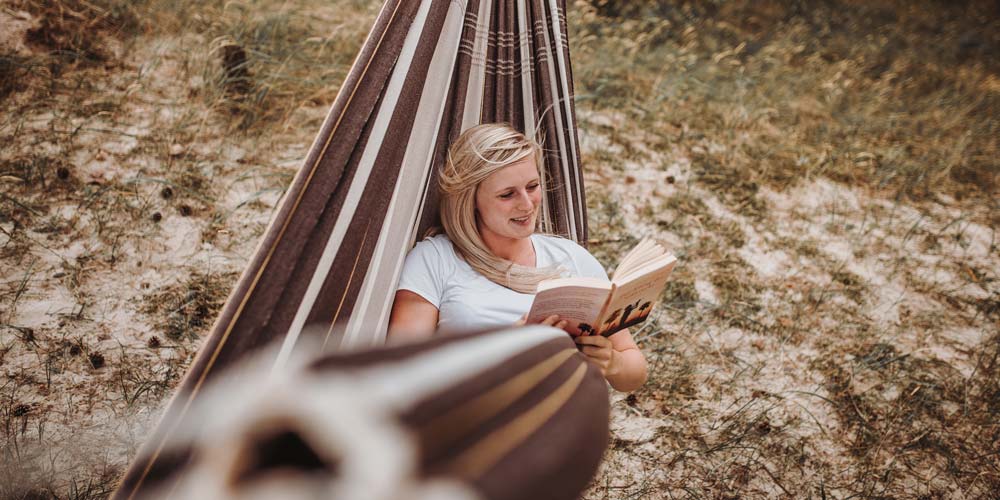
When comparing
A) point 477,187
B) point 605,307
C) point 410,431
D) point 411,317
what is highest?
point 410,431

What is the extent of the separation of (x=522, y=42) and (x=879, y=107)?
12.6 feet

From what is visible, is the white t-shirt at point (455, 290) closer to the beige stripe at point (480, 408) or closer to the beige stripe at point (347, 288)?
the beige stripe at point (347, 288)

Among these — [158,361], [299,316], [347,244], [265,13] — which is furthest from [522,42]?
[265,13]

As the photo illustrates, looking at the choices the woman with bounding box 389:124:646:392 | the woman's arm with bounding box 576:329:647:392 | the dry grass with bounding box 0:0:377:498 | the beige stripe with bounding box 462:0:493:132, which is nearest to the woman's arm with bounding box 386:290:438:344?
the woman with bounding box 389:124:646:392

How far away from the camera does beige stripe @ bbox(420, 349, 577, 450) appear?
0.61 metres

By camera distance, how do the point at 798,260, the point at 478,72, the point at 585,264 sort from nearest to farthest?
the point at 585,264, the point at 478,72, the point at 798,260

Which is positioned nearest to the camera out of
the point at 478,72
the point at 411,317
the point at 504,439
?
the point at 504,439

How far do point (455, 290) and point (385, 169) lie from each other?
0.35 meters

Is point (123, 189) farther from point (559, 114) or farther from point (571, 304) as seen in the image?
point (571, 304)

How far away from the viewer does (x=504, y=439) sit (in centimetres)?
68

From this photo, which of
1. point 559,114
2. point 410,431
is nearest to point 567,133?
point 559,114

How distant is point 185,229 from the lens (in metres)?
2.41

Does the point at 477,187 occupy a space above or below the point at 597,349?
above

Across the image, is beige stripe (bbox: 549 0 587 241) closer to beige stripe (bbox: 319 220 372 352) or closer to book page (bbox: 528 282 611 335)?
book page (bbox: 528 282 611 335)
